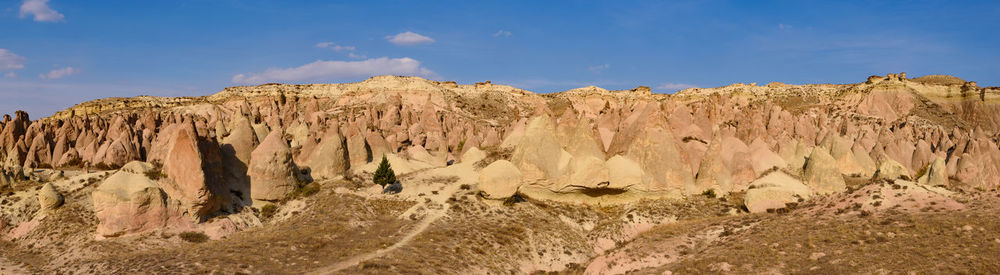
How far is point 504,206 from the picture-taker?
32594 mm

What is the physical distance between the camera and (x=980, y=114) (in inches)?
4190

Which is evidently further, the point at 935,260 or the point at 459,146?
the point at 459,146

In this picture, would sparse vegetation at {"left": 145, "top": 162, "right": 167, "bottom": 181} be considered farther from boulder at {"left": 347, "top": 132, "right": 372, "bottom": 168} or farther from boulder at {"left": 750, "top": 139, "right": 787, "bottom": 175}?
boulder at {"left": 750, "top": 139, "right": 787, "bottom": 175}

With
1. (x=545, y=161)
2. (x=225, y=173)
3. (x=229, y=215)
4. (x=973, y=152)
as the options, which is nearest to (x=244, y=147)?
(x=225, y=173)

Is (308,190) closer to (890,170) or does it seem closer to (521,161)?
(521,161)

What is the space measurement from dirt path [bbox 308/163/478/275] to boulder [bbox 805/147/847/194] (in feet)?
72.7

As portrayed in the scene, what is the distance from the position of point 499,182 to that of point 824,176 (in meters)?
21.2

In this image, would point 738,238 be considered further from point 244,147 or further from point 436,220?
point 244,147

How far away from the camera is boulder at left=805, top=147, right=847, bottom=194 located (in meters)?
35.7

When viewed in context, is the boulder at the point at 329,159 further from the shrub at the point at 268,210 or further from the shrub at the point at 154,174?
the shrub at the point at 154,174

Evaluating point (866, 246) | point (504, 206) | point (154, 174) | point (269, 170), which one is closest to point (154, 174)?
point (154, 174)

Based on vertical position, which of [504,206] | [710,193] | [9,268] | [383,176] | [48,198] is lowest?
[9,268]

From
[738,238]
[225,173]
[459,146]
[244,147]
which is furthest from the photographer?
[459,146]

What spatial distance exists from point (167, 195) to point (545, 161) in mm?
20738
